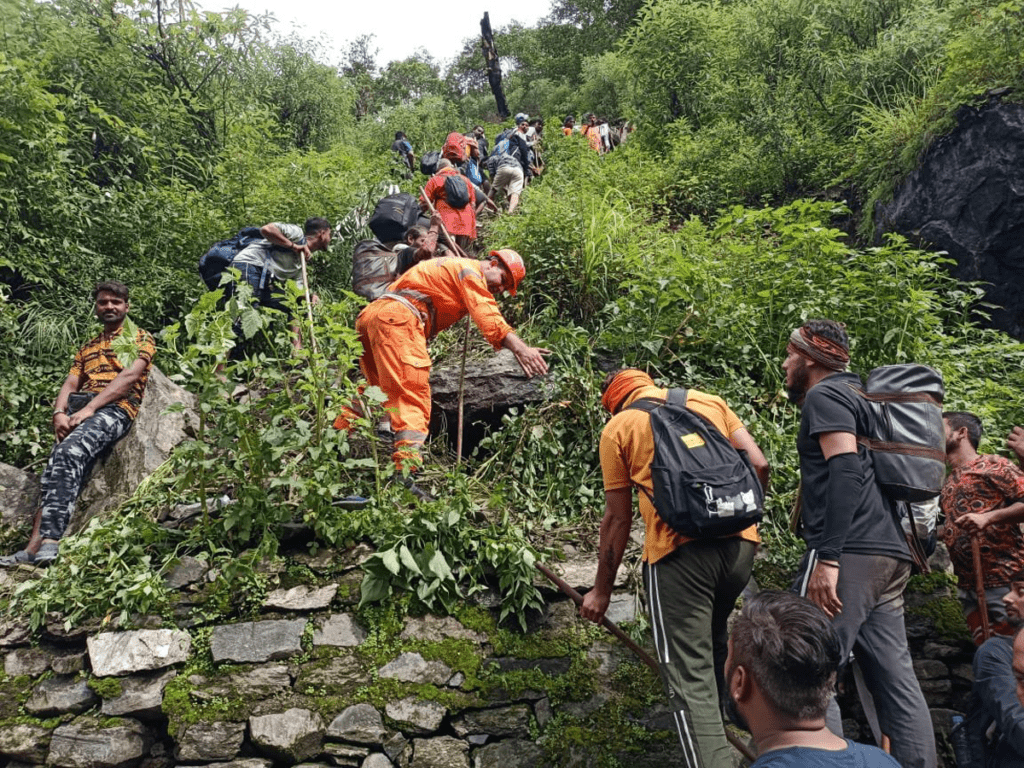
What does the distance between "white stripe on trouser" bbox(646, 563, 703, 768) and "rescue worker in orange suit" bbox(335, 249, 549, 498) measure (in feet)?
6.26

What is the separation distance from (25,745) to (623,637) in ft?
10.5

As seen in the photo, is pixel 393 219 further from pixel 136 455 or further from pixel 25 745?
pixel 25 745

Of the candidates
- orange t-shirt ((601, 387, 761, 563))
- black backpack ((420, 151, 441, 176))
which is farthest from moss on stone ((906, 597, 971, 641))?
black backpack ((420, 151, 441, 176))

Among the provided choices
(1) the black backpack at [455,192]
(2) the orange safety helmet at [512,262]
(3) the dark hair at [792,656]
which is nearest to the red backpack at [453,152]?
(1) the black backpack at [455,192]

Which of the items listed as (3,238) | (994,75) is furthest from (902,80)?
(3,238)

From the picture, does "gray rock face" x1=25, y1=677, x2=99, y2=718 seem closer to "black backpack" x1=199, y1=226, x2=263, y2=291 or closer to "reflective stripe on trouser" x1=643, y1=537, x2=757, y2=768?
"reflective stripe on trouser" x1=643, y1=537, x2=757, y2=768

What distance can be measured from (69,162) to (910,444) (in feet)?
29.9

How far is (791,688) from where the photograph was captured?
5.74ft

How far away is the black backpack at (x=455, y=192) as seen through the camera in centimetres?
844

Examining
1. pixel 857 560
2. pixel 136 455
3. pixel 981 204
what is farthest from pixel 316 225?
pixel 981 204

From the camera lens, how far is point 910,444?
326 cm

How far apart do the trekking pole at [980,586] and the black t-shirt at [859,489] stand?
789mm

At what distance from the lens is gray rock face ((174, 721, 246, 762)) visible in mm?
3611

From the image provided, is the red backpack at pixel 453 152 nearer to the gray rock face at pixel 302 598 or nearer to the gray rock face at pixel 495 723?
the gray rock face at pixel 302 598
